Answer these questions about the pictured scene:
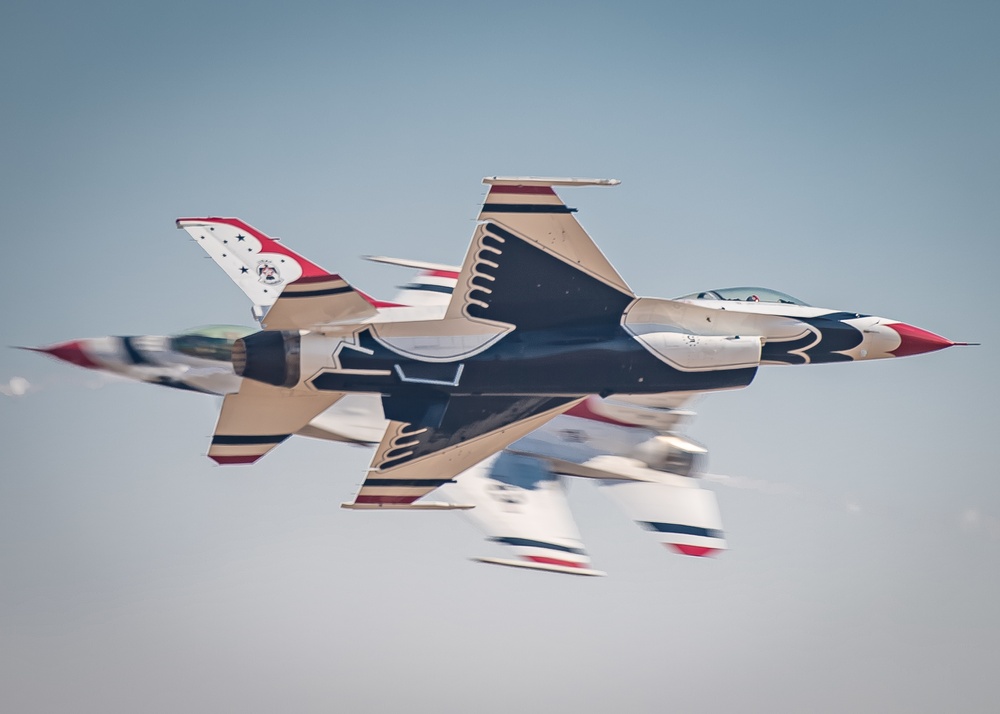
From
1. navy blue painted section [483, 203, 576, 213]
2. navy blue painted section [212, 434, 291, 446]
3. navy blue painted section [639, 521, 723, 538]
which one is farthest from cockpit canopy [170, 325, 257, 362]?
navy blue painted section [639, 521, 723, 538]

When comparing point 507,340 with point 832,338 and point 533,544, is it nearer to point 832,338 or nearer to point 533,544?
point 832,338

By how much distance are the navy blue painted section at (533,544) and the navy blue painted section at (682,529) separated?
142 cm

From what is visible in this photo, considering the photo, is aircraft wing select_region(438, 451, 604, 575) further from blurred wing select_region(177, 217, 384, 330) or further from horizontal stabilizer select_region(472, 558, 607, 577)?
blurred wing select_region(177, 217, 384, 330)

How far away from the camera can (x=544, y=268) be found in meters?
18.3

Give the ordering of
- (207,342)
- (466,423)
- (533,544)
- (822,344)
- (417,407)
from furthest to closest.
Result: (533,544) < (466,423) < (822,344) < (417,407) < (207,342)

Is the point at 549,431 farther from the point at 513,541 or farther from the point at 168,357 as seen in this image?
the point at 168,357

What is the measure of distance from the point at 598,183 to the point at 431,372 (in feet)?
12.4

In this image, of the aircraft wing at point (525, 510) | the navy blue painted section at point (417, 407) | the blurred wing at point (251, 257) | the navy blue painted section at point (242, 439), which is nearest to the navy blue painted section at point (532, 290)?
the navy blue painted section at point (417, 407)

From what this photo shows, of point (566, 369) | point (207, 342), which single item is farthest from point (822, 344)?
point (207, 342)

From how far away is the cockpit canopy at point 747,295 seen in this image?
1920 cm

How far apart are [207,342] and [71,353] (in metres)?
2.02

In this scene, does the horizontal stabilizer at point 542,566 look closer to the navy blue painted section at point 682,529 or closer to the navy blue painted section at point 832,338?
the navy blue painted section at point 682,529

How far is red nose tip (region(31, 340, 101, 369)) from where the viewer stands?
17.7 m

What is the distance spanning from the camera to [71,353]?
17891 mm
